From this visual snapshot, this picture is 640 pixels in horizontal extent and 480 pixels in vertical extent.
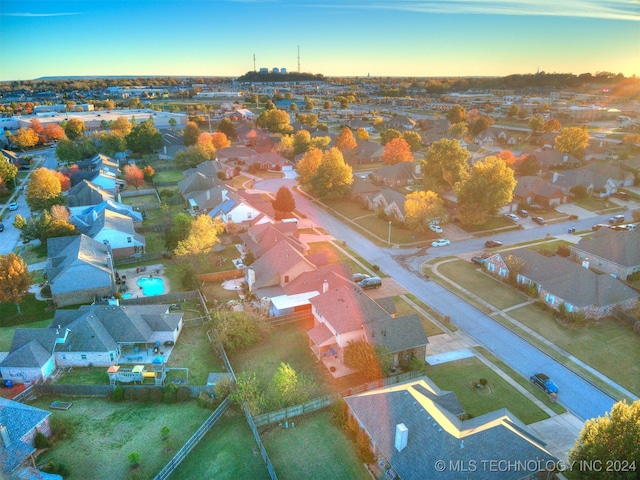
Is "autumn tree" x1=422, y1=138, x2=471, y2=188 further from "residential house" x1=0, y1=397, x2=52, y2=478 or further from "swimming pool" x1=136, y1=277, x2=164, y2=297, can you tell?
"residential house" x1=0, y1=397, x2=52, y2=478

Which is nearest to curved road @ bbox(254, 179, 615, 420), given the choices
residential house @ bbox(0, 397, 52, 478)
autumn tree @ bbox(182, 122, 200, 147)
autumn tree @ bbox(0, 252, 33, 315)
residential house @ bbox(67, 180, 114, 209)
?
residential house @ bbox(67, 180, 114, 209)

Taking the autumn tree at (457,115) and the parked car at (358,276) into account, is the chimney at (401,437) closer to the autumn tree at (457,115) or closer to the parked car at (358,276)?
the parked car at (358,276)

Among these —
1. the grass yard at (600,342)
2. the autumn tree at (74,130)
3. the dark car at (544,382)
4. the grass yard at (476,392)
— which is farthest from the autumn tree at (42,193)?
the dark car at (544,382)

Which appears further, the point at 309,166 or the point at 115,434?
the point at 309,166

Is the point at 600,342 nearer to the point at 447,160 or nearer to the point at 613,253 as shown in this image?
the point at 613,253

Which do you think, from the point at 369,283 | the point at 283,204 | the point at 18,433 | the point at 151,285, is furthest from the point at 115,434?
the point at 283,204

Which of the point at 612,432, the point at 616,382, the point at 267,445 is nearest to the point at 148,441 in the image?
the point at 267,445
